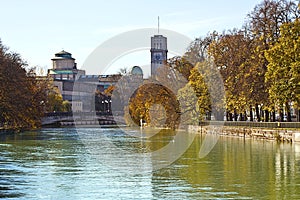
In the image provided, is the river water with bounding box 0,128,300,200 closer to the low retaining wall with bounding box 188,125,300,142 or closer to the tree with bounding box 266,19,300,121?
the low retaining wall with bounding box 188,125,300,142

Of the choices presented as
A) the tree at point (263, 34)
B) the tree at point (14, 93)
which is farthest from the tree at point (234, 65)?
the tree at point (14, 93)

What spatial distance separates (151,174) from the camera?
30.3 m

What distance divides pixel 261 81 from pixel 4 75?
82.1 ft

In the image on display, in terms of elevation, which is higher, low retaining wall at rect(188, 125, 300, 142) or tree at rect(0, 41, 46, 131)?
tree at rect(0, 41, 46, 131)

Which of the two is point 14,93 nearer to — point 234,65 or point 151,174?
point 234,65

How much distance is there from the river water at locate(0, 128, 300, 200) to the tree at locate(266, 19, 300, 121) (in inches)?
275

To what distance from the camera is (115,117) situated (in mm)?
137125

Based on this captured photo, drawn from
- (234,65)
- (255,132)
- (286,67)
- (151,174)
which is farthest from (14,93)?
(151,174)

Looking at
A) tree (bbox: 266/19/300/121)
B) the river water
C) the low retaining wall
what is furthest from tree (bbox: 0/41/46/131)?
tree (bbox: 266/19/300/121)

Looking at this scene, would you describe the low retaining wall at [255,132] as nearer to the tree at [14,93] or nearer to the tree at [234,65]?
the tree at [234,65]

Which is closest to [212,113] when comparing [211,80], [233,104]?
[211,80]

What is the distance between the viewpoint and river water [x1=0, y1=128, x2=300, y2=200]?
80.3 ft

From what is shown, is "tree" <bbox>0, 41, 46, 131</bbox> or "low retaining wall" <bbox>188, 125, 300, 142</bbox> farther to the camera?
"tree" <bbox>0, 41, 46, 131</bbox>

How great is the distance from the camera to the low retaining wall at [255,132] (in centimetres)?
5166
